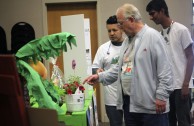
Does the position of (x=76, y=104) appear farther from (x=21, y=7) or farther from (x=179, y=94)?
(x=21, y=7)

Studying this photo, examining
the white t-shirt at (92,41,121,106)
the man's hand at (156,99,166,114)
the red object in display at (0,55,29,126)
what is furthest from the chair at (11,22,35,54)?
the red object in display at (0,55,29,126)

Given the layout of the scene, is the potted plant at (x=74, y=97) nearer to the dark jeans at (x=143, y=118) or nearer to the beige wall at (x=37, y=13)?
the dark jeans at (x=143, y=118)

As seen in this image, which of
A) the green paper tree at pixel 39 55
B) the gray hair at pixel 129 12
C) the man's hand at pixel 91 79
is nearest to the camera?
the green paper tree at pixel 39 55

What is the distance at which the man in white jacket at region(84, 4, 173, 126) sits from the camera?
6.69ft

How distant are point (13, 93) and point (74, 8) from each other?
174 inches

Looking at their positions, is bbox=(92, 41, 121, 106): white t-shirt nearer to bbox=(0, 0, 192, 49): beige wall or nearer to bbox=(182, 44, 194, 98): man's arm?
bbox=(182, 44, 194, 98): man's arm

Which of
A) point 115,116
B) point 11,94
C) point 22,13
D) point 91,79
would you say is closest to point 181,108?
point 115,116

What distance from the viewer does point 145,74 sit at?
2061 mm

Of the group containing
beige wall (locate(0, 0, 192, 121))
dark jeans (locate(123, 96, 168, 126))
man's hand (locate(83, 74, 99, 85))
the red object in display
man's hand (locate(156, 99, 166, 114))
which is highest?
beige wall (locate(0, 0, 192, 121))

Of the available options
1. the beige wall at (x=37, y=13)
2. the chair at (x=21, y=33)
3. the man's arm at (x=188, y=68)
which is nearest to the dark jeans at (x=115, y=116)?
the man's arm at (x=188, y=68)

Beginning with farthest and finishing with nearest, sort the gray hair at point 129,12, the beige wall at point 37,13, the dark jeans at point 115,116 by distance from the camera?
the beige wall at point 37,13
the dark jeans at point 115,116
the gray hair at point 129,12

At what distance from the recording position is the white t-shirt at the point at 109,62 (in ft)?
9.39

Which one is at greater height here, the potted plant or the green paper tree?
the green paper tree

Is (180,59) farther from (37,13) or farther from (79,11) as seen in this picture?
(37,13)
